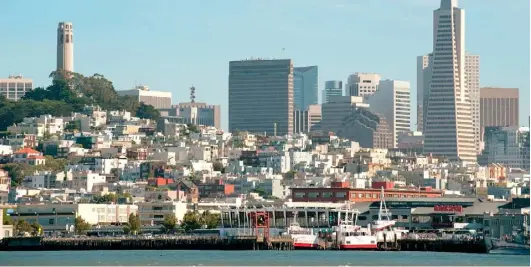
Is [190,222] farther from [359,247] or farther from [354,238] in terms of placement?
[359,247]

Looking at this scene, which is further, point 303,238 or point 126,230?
point 126,230

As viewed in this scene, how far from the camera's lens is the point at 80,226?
123438 millimetres

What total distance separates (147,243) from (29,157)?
76.8m

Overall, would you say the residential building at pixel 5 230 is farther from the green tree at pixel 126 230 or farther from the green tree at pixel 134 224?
the green tree at pixel 126 230

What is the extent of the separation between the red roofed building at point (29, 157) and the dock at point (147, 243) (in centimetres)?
7310

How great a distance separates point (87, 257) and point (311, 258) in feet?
33.8

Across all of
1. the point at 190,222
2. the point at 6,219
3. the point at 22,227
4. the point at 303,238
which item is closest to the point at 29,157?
the point at 190,222

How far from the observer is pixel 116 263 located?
83.6 metres

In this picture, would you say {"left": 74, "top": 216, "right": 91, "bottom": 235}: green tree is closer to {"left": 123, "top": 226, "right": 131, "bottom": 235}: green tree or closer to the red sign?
{"left": 123, "top": 226, "right": 131, "bottom": 235}: green tree

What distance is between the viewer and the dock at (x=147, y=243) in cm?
10225

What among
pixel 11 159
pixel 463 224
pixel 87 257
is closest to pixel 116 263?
pixel 87 257

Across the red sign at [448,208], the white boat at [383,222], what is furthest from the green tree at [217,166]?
the white boat at [383,222]

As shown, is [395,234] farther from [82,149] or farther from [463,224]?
[82,149]

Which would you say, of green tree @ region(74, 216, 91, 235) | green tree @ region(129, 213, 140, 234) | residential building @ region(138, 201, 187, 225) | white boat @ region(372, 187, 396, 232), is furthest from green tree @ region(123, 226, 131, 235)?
white boat @ region(372, 187, 396, 232)
